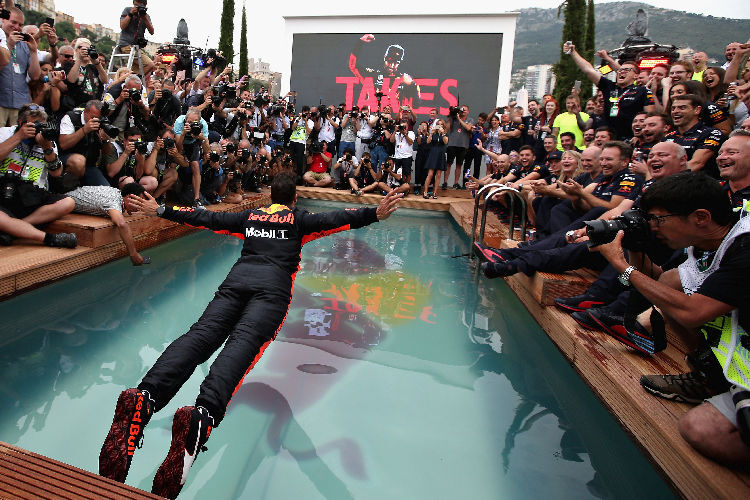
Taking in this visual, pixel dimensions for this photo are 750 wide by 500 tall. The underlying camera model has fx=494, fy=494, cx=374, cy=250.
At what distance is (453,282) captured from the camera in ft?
17.3

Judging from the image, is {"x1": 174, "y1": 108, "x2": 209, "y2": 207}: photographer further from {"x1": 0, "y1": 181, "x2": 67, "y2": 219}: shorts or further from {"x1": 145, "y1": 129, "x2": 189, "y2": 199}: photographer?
{"x1": 0, "y1": 181, "x2": 67, "y2": 219}: shorts

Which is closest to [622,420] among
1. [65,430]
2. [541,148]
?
[65,430]

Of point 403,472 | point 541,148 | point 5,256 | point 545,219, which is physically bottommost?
point 403,472

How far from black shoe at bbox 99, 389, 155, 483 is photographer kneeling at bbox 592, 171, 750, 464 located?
2021mm

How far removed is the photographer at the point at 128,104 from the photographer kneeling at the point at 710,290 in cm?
519

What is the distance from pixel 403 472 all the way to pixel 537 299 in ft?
6.55

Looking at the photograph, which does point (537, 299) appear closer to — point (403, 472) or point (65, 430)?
point (403, 472)

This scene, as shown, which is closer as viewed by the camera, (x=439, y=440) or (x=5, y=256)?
(x=439, y=440)

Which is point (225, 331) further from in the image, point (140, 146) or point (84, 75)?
point (84, 75)

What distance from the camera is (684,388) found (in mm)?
2148

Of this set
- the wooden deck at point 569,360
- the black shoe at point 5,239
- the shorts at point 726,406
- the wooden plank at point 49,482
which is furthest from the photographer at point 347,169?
the wooden plank at point 49,482

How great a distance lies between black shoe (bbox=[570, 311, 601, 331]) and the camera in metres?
3.02

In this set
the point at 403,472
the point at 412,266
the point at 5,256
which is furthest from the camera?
the point at 412,266

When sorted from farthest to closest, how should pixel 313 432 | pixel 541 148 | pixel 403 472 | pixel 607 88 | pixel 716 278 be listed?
pixel 541 148
pixel 607 88
pixel 313 432
pixel 403 472
pixel 716 278
